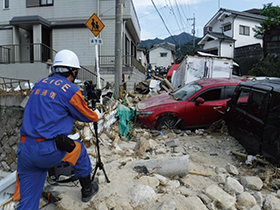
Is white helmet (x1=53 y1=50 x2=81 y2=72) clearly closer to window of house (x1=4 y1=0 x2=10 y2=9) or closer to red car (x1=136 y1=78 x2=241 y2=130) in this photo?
red car (x1=136 y1=78 x2=241 y2=130)

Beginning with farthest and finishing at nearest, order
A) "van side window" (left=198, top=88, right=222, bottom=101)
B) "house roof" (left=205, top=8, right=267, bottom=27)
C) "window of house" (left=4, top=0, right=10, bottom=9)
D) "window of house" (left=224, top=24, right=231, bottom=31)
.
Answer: "window of house" (left=224, top=24, right=231, bottom=31), "house roof" (left=205, top=8, right=267, bottom=27), "window of house" (left=4, top=0, right=10, bottom=9), "van side window" (left=198, top=88, right=222, bottom=101)

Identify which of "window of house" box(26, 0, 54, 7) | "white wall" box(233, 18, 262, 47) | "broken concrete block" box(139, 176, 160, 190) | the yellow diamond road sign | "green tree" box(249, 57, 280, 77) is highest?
"white wall" box(233, 18, 262, 47)

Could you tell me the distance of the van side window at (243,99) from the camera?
14.4ft

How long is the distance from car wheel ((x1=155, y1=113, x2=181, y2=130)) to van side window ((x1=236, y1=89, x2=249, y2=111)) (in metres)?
1.68

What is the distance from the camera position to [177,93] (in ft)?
22.3

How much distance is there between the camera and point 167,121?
19.3ft

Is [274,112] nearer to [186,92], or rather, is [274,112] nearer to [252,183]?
[252,183]

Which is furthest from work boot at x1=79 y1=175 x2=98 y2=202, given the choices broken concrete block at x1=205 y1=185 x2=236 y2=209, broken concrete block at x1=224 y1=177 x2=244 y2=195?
broken concrete block at x1=224 y1=177 x2=244 y2=195

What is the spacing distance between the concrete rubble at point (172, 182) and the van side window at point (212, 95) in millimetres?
1705

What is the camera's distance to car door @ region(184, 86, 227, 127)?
593 cm

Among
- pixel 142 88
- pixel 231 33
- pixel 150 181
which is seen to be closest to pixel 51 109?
pixel 150 181

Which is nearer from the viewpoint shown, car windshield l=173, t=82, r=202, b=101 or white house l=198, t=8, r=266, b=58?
car windshield l=173, t=82, r=202, b=101

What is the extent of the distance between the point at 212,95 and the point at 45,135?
16.8 ft

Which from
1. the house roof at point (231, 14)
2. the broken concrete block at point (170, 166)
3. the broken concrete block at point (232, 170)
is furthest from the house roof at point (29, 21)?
the house roof at point (231, 14)
